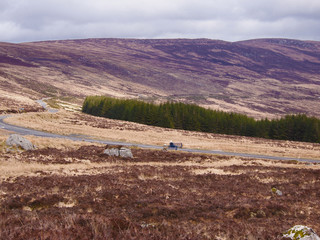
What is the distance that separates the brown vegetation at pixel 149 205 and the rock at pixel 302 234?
0.52 m

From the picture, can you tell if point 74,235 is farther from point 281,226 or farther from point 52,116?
point 52,116

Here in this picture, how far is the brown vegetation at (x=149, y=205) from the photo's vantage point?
27.9 ft

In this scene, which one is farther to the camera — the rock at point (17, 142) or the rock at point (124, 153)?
the rock at point (124, 153)

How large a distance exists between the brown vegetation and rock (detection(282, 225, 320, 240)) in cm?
52

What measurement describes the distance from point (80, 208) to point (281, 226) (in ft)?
27.7

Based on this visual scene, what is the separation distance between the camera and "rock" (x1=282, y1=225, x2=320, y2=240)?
27.2 ft

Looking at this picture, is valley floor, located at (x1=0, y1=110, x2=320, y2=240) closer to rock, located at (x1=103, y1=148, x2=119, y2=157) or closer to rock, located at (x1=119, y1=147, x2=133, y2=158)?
rock, located at (x1=103, y1=148, x2=119, y2=157)

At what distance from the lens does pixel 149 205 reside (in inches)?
523

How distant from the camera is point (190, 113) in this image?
9806 cm

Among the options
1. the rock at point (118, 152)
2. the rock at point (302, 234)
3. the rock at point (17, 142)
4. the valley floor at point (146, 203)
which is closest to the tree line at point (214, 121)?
the rock at point (118, 152)

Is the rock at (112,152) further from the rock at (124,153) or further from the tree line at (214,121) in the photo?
the tree line at (214,121)

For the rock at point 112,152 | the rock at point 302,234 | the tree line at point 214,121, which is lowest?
the rock at point 112,152

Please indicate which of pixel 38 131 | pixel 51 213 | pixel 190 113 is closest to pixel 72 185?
pixel 51 213

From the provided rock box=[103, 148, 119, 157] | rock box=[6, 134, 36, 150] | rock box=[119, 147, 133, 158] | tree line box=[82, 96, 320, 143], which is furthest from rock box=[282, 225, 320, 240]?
tree line box=[82, 96, 320, 143]
